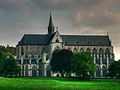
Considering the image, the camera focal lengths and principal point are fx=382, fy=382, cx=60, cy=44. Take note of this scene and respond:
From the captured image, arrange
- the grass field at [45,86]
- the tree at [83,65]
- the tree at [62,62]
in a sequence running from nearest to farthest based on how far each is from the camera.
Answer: the grass field at [45,86], the tree at [83,65], the tree at [62,62]

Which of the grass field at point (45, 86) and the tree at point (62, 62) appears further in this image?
the tree at point (62, 62)

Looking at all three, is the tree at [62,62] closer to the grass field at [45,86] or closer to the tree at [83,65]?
the tree at [83,65]

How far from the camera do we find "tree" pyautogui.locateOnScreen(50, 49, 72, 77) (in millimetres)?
171250

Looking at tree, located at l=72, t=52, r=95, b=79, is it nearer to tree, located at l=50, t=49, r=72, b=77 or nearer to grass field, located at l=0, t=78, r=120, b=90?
tree, located at l=50, t=49, r=72, b=77

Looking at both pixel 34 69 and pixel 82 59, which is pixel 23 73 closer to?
pixel 34 69

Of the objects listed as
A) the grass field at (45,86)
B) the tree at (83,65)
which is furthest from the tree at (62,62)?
the grass field at (45,86)

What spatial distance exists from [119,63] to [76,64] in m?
22.4

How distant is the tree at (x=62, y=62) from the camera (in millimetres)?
171250

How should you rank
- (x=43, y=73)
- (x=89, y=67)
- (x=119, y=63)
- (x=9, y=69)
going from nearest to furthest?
(x=89, y=67) < (x=119, y=63) < (x=9, y=69) < (x=43, y=73)

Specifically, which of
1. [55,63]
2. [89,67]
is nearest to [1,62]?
[55,63]

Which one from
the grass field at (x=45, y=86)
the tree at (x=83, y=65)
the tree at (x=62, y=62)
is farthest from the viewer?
the tree at (x=62, y=62)

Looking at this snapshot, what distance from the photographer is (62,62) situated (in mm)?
172500

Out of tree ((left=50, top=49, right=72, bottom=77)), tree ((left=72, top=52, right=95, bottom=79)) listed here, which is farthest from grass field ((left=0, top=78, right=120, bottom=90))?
tree ((left=50, top=49, right=72, bottom=77))

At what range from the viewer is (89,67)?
13825 cm
